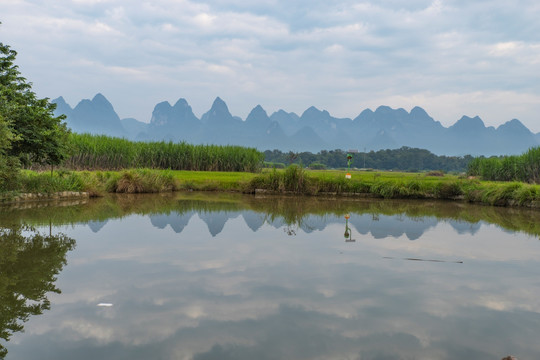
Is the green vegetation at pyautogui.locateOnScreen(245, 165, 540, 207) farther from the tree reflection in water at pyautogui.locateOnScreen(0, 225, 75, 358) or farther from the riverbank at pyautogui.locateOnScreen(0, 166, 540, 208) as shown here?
the tree reflection in water at pyautogui.locateOnScreen(0, 225, 75, 358)

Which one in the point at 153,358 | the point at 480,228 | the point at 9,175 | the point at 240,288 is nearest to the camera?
the point at 153,358

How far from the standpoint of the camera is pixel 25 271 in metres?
5.90

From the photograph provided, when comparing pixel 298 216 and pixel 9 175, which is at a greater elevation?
pixel 9 175

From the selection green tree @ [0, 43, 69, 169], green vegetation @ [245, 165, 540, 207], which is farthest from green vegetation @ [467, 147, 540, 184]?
green tree @ [0, 43, 69, 169]

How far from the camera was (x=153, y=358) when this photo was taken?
139 inches

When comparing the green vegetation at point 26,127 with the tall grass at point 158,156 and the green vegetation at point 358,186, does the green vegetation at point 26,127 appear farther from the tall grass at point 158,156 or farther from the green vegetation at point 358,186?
the tall grass at point 158,156

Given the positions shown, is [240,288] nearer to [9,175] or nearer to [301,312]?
[301,312]

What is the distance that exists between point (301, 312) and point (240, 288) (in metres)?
1.05

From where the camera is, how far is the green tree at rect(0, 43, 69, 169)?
12.7m

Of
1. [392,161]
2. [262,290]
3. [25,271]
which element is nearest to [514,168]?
[262,290]

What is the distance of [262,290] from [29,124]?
35.9ft

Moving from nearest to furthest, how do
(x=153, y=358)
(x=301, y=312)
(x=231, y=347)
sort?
(x=153, y=358), (x=231, y=347), (x=301, y=312)

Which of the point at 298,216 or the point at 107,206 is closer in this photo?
the point at 298,216

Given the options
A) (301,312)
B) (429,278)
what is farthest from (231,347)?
(429,278)
